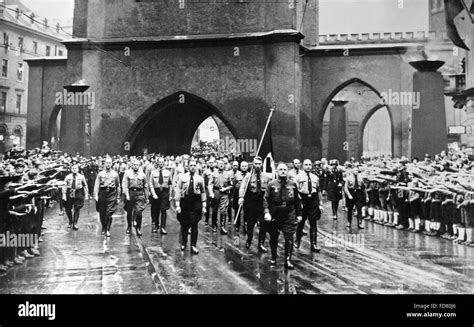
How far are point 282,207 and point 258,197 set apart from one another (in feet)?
8.07

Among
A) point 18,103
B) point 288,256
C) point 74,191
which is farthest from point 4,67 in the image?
point 288,256

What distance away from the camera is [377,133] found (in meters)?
56.3

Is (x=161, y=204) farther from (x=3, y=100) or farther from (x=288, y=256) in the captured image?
(x=3, y=100)

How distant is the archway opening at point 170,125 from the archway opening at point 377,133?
27116mm

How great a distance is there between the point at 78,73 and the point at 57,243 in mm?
16697

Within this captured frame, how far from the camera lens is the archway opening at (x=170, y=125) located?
2705 cm

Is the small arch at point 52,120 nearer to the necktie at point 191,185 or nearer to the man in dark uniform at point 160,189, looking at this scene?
the man in dark uniform at point 160,189

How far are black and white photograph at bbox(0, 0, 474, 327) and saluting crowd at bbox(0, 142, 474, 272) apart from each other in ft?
0.19

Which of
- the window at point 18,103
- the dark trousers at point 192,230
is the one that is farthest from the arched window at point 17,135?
the dark trousers at point 192,230

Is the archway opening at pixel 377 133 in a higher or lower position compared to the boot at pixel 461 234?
higher

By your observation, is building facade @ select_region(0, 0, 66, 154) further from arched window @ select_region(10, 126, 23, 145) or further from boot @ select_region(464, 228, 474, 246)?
boot @ select_region(464, 228, 474, 246)

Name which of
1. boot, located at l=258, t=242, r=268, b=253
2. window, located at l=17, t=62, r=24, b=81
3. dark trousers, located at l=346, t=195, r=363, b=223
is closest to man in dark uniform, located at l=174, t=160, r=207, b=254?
boot, located at l=258, t=242, r=268, b=253

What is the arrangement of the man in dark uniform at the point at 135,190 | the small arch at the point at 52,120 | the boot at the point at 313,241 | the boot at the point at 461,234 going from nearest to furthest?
the boot at the point at 313,241, the boot at the point at 461,234, the man in dark uniform at the point at 135,190, the small arch at the point at 52,120
